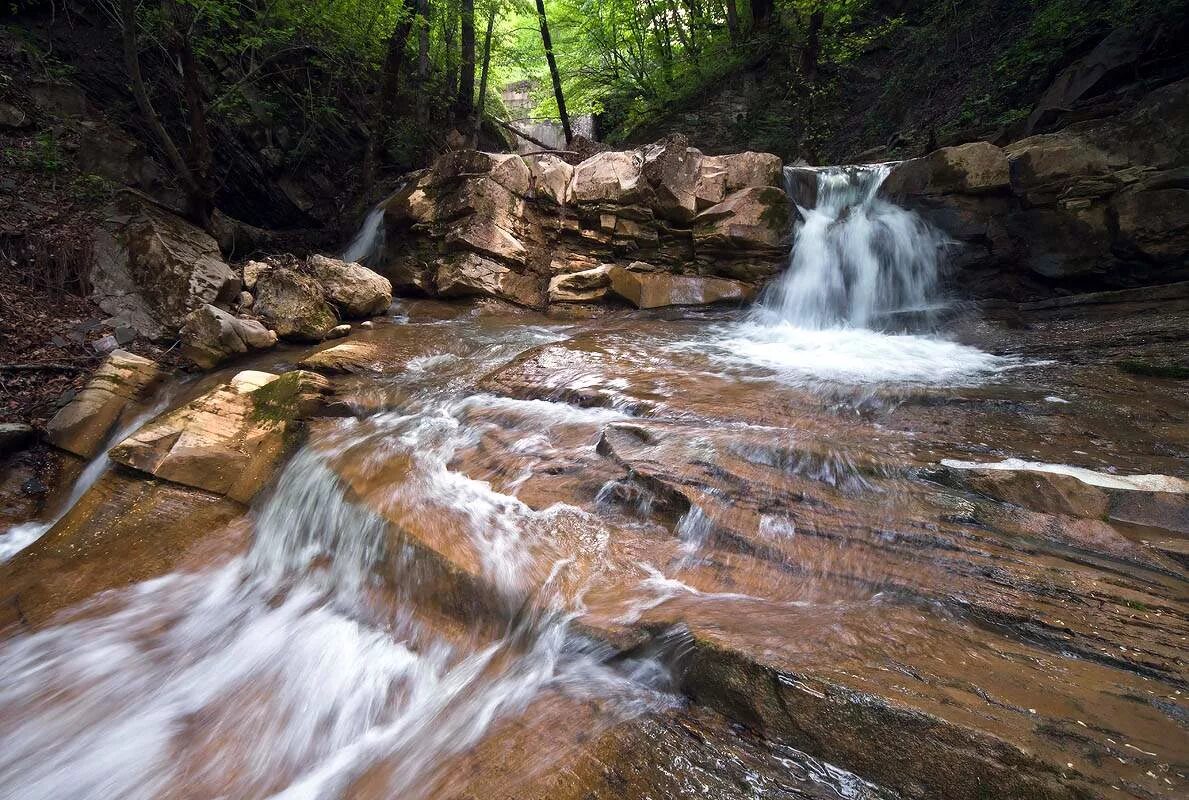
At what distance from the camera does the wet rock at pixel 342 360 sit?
606cm

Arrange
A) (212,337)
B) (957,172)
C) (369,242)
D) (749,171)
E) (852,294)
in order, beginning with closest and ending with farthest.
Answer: (212,337), (957,172), (852,294), (749,171), (369,242)

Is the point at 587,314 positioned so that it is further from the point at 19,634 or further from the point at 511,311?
the point at 19,634

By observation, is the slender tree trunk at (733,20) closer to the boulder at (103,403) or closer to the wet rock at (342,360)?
the wet rock at (342,360)

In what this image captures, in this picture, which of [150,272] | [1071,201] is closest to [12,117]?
[150,272]

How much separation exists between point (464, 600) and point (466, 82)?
15.3 m

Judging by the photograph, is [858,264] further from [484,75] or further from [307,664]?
[484,75]

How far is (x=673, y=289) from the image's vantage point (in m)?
9.20

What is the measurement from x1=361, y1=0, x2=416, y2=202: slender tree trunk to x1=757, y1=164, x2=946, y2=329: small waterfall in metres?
8.55

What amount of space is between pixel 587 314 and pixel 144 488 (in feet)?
21.0

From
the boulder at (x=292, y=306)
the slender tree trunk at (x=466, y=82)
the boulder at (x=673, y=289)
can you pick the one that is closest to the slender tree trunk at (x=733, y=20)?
the slender tree trunk at (x=466, y=82)

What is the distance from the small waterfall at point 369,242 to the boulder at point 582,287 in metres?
4.07

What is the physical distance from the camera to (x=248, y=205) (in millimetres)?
10930

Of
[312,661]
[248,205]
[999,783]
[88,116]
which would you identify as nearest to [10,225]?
[88,116]

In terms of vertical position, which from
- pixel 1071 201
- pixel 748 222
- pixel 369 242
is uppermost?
pixel 369 242
